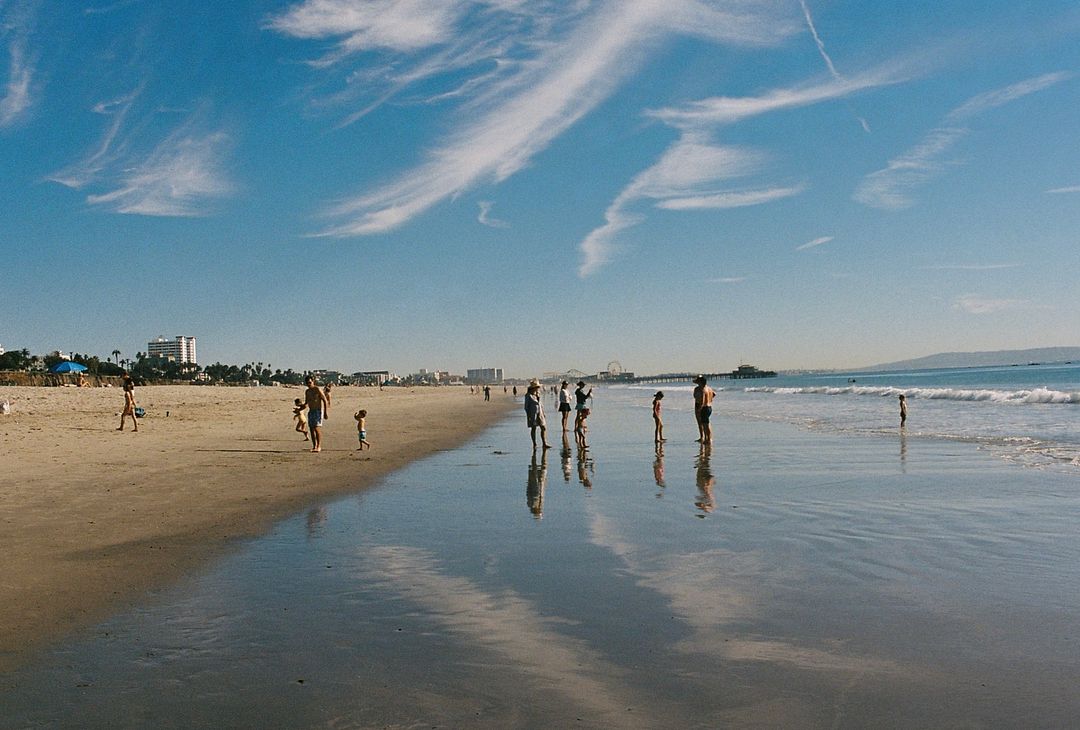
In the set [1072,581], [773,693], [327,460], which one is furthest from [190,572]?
[327,460]

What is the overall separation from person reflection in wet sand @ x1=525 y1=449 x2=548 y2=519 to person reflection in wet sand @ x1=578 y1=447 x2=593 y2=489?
0.71 meters

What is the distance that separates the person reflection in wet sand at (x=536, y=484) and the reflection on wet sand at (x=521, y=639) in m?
3.50

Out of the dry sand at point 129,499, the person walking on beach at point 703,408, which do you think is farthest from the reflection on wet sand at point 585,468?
the dry sand at point 129,499

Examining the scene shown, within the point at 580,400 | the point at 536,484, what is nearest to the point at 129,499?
the point at 536,484

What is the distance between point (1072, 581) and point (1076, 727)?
10.8ft

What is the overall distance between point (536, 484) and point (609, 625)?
827 cm

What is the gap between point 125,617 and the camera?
6.00 m

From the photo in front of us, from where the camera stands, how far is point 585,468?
16438 millimetres

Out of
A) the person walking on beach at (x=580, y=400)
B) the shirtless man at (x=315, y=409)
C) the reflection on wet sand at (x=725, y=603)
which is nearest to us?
the reflection on wet sand at (x=725, y=603)

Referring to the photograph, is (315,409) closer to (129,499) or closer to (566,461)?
(566,461)

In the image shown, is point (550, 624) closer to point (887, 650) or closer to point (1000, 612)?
point (887, 650)

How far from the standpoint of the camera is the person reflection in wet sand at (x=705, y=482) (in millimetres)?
11070

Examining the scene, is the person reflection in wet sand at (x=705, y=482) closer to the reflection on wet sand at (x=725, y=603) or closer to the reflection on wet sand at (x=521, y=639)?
the reflection on wet sand at (x=725, y=603)

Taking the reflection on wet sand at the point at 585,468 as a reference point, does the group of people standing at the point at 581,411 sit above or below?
above
